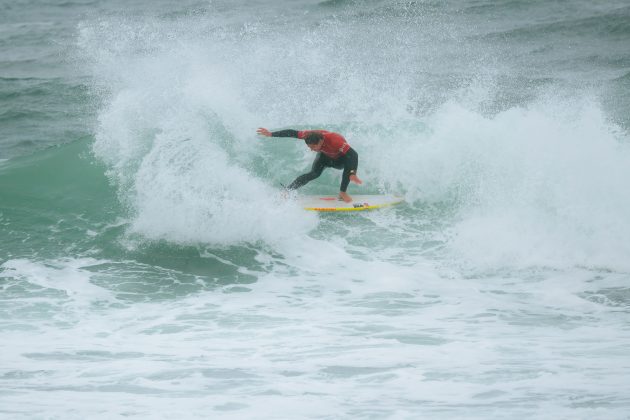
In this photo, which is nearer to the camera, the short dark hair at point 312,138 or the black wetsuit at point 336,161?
the short dark hair at point 312,138

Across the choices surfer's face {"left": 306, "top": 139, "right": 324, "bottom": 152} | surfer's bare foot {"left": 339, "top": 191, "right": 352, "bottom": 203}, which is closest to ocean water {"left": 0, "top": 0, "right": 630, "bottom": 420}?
surfer's bare foot {"left": 339, "top": 191, "right": 352, "bottom": 203}

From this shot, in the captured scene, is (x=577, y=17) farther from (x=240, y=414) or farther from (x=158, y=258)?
(x=240, y=414)

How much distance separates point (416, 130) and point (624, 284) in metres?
5.74

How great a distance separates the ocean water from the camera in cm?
589

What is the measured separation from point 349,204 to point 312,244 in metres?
1.37

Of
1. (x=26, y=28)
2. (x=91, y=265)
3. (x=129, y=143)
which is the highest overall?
(x=26, y=28)

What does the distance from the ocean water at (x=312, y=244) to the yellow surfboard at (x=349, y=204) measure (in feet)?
0.67

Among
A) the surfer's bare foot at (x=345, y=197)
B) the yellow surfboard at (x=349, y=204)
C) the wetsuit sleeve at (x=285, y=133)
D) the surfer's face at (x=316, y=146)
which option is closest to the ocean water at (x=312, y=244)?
the yellow surfboard at (x=349, y=204)

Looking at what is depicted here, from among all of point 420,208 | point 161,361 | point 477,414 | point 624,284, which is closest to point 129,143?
point 420,208

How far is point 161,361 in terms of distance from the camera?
254 inches

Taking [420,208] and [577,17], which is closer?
[420,208]

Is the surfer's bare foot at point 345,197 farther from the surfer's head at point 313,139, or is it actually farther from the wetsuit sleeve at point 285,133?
the wetsuit sleeve at point 285,133

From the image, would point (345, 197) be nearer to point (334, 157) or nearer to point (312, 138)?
point (334, 157)

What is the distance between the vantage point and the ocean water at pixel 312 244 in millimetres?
5891
